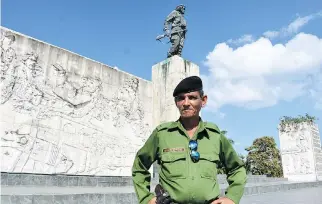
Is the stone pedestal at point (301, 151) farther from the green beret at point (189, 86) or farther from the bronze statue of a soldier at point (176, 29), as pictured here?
the green beret at point (189, 86)

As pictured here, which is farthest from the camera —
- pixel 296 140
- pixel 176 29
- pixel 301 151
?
pixel 296 140

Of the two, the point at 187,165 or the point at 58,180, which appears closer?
the point at 187,165

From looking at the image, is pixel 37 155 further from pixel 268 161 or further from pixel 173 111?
A: pixel 268 161

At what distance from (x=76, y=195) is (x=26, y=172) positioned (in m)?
2.46

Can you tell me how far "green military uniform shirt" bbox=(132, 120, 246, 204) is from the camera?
4.00ft

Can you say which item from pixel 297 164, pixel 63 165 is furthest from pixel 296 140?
pixel 63 165

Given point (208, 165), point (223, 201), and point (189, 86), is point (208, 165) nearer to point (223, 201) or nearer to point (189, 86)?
point (223, 201)

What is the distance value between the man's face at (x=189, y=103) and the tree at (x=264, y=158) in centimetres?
2630

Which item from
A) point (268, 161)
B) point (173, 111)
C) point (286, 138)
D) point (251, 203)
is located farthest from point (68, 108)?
point (268, 161)

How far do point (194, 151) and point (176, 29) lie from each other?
27.1 feet

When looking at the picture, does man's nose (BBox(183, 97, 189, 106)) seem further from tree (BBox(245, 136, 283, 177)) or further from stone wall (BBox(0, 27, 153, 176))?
tree (BBox(245, 136, 283, 177))

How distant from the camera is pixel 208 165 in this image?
1.27m

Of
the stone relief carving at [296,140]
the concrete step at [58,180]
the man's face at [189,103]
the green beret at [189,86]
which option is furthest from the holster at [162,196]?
the stone relief carving at [296,140]

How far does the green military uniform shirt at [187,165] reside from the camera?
122cm
